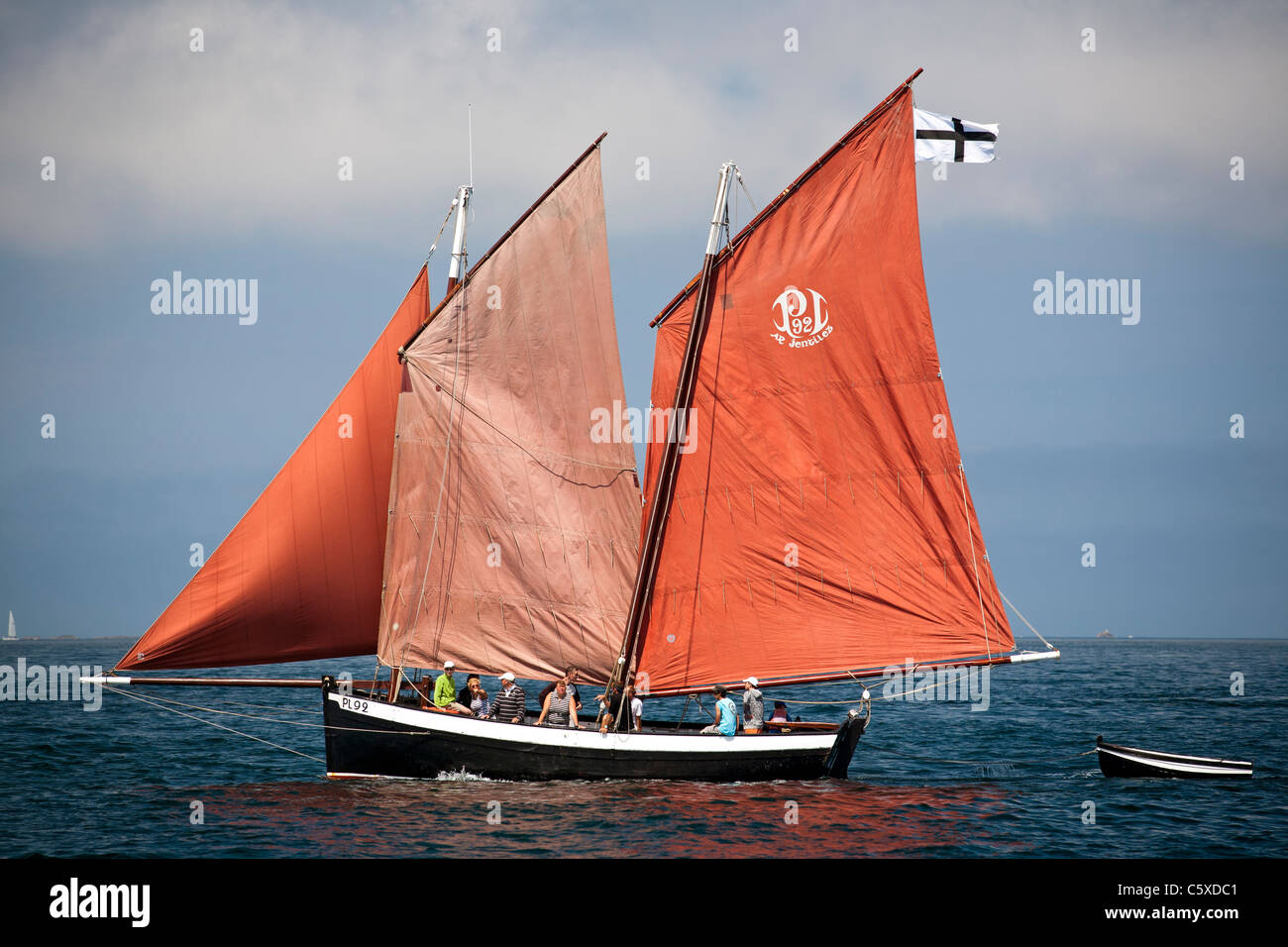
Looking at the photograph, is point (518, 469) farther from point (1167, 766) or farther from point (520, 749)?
point (1167, 766)

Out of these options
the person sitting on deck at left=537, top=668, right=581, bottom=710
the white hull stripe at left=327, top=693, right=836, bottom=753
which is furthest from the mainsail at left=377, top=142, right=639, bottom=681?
the white hull stripe at left=327, top=693, right=836, bottom=753

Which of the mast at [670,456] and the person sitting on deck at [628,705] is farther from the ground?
the mast at [670,456]

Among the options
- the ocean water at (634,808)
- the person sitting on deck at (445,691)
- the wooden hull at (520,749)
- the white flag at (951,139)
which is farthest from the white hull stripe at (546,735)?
the white flag at (951,139)

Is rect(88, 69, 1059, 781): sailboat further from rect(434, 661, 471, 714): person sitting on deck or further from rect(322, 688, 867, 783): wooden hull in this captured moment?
rect(434, 661, 471, 714): person sitting on deck

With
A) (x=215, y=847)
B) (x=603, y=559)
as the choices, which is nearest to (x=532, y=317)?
(x=603, y=559)

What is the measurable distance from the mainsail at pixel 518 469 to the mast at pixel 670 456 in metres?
0.86

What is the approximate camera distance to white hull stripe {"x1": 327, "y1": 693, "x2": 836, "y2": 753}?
27297 mm

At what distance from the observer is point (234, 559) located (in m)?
27.5

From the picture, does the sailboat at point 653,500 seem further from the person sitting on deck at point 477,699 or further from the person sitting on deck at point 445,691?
the person sitting on deck at point 477,699

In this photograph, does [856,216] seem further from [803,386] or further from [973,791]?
[973,791]

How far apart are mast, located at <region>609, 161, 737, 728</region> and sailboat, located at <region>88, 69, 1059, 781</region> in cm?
7

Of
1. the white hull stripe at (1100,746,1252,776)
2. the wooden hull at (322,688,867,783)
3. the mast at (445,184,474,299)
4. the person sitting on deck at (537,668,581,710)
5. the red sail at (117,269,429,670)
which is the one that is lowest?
the white hull stripe at (1100,746,1252,776)

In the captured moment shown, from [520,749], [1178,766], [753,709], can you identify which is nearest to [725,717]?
[753,709]

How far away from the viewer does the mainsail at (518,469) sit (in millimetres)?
28953
